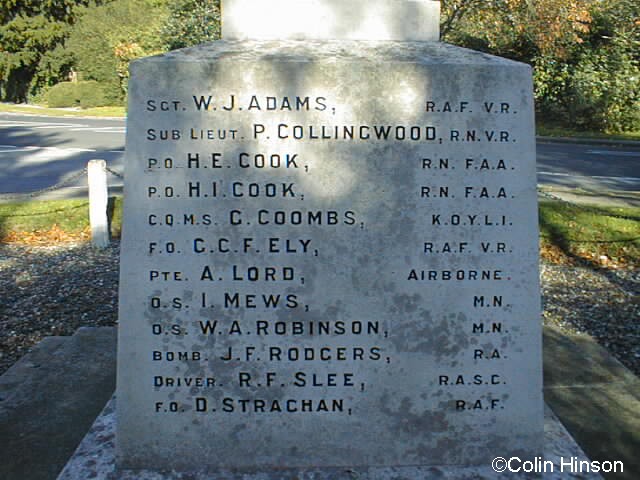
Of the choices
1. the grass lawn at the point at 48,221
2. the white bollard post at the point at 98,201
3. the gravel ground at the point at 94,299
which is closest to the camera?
the gravel ground at the point at 94,299

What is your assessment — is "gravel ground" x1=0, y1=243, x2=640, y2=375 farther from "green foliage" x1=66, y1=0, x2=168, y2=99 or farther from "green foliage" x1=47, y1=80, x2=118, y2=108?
"green foliage" x1=47, y1=80, x2=118, y2=108

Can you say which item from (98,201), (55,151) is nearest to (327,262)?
(98,201)

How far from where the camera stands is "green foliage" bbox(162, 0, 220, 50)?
23203 millimetres

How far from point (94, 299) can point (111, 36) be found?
31.9 metres

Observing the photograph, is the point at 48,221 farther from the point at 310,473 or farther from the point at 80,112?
the point at 80,112

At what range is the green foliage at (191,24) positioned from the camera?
2320 cm

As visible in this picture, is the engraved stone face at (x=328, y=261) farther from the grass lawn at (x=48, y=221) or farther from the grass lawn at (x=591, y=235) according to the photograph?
the grass lawn at (x=48, y=221)

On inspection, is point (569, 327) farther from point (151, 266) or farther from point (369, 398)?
point (151, 266)

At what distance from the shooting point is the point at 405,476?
263cm

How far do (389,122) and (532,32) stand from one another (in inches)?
534

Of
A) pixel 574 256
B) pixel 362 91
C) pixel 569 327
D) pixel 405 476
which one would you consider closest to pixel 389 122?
pixel 362 91

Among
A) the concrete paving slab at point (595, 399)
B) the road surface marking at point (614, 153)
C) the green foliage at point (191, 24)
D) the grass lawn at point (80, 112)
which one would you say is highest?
the green foliage at point (191, 24)

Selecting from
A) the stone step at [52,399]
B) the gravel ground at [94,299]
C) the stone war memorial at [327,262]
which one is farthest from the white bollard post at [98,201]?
the stone war memorial at [327,262]

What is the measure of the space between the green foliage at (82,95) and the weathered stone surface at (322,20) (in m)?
35.0
